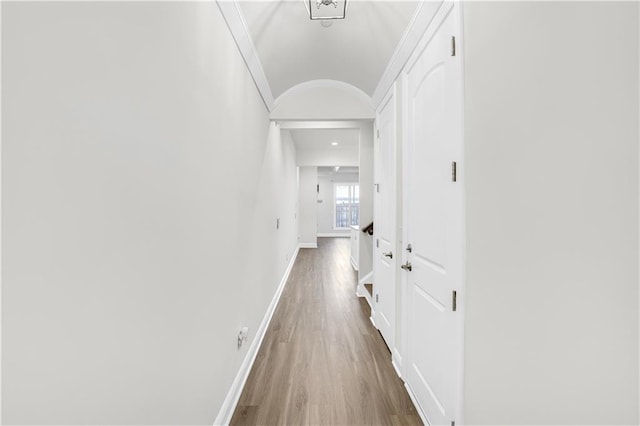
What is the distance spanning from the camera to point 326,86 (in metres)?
2.87

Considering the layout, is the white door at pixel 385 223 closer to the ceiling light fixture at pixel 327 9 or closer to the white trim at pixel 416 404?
the white trim at pixel 416 404

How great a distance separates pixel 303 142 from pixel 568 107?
19.1 ft

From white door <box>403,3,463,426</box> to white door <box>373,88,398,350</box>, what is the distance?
316 mm

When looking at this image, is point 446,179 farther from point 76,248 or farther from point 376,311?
point 376,311

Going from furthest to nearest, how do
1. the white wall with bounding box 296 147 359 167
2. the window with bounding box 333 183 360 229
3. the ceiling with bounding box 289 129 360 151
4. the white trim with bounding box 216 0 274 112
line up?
1. the window with bounding box 333 183 360 229
2. the white wall with bounding box 296 147 359 167
3. the ceiling with bounding box 289 129 360 151
4. the white trim with bounding box 216 0 274 112

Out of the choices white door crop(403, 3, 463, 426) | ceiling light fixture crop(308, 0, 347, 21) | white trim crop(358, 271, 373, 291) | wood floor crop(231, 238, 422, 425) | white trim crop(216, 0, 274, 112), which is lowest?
wood floor crop(231, 238, 422, 425)

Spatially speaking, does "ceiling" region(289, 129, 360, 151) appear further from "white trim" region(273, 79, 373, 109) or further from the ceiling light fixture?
the ceiling light fixture

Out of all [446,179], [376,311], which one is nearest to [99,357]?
[446,179]

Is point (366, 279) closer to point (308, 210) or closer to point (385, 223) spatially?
point (385, 223)

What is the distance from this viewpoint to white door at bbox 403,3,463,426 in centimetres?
133

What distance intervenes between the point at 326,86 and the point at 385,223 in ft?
4.98

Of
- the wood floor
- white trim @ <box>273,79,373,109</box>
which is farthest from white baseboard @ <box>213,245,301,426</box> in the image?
white trim @ <box>273,79,373,109</box>

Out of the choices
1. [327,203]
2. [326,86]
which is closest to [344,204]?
[327,203]

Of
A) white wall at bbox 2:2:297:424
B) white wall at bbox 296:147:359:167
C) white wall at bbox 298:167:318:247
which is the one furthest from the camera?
white wall at bbox 298:167:318:247
